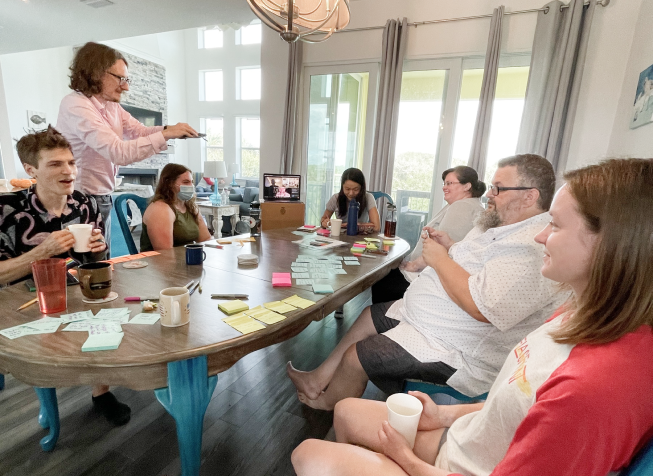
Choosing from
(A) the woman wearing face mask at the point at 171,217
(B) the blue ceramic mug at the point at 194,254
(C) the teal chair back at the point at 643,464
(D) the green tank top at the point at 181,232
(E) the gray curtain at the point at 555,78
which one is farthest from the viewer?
(E) the gray curtain at the point at 555,78

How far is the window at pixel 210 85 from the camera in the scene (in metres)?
8.98

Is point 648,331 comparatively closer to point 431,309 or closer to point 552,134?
point 431,309

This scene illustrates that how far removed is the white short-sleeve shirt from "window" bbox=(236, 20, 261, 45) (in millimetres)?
8945

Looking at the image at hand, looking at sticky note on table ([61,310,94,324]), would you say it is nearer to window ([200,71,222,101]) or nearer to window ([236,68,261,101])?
window ([236,68,261,101])

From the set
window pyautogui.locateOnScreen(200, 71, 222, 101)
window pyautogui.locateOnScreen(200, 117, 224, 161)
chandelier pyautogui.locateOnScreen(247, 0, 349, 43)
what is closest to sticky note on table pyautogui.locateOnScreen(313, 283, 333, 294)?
chandelier pyautogui.locateOnScreen(247, 0, 349, 43)

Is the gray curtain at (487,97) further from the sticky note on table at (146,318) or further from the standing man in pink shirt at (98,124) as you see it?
the sticky note on table at (146,318)

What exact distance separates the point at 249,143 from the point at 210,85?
1.90 metres

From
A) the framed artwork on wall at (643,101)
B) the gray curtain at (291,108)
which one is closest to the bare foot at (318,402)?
the framed artwork on wall at (643,101)

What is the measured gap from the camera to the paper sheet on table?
42.6 inches

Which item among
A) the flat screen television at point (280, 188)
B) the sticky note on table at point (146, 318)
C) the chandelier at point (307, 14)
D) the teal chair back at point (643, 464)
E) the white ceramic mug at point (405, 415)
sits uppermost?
the chandelier at point (307, 14)

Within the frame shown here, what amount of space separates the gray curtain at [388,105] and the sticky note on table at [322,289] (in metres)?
2.71

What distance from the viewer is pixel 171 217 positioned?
1969 millimetres

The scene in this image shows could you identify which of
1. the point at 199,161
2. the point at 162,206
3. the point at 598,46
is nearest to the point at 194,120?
the point at 199,161

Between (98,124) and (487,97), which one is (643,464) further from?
(487,97)
